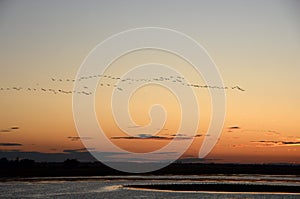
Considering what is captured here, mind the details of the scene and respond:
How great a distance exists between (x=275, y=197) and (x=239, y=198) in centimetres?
464

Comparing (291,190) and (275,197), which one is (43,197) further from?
(291,190)

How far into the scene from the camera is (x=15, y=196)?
5378cm

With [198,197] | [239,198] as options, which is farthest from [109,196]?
[239,198]

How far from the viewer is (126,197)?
180 feet

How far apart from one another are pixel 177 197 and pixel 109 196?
25.4ft

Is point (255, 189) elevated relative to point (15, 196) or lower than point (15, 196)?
elevated

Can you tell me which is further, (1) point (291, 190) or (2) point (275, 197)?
(1) point (291, 190)

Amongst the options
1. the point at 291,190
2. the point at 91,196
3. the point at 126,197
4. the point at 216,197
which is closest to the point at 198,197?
the point at 216,197

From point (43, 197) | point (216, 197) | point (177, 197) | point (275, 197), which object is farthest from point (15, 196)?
point (275, 197)

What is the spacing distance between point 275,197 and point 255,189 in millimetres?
12551

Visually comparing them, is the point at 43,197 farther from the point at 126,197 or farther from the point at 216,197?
the point at 216,197

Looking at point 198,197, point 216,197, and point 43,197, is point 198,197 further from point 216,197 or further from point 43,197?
point 43,197

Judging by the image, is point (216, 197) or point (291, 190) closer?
point (216, 197)

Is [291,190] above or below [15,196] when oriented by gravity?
above
